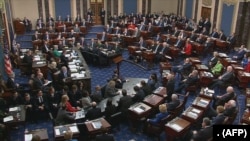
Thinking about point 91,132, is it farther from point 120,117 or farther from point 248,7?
point 248,7

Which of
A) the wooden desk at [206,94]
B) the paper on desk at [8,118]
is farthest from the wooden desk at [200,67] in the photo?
the paper on desk at [8,118]

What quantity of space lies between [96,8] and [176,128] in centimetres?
1833

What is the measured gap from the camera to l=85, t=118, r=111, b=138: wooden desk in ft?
27.1

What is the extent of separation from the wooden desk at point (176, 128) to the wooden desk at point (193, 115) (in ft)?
0.50

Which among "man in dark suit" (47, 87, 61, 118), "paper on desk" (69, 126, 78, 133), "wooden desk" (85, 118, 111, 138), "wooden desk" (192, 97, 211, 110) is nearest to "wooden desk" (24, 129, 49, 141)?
"paper on desk" (69, 126, 78, 133)

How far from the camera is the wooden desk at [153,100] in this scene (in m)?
9.52

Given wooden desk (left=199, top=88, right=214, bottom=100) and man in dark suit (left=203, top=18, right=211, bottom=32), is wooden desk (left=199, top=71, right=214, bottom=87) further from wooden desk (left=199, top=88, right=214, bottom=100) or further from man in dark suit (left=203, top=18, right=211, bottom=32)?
man in dark suit (left=203, top=18, right=211, bottom=32)

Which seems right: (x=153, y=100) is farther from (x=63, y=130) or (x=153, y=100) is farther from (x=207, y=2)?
(x=207, y=2)

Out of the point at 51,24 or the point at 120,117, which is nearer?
the point at 120,117

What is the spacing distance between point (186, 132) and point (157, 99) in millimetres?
1716

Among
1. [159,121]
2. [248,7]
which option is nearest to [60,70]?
[159,121]

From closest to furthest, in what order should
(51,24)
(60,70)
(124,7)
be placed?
(60,70) → (51,24) → (124,7)

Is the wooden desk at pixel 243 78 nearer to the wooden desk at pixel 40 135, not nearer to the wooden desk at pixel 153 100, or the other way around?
the wooden desk at pixel 153 100

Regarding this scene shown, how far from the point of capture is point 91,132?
323 inches
